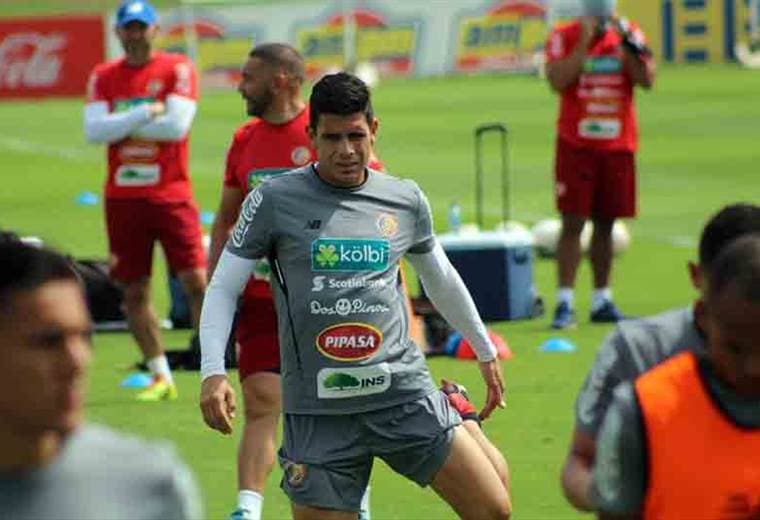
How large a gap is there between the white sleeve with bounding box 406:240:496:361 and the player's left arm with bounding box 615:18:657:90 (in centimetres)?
961

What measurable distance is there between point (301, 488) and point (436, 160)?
24.4 metres

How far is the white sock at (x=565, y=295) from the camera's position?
18641 millimetres

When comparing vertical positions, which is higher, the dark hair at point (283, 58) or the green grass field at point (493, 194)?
the dark hair at point (283, 58)

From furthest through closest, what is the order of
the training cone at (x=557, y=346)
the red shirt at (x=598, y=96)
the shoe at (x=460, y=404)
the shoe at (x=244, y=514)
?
the red shirt at (x=598, y=96), the training cone at (x=557, y=346), the shoe at (x=244, y=514), the shoe at (x=460, y=404)

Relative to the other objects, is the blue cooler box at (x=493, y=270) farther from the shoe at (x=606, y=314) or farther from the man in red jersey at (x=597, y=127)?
the shoe at (x=606, y=314)

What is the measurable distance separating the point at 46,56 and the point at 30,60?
0.32 m

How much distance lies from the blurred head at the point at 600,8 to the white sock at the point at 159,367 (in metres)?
5.14

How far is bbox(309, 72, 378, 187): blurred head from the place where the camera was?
9.16 metres

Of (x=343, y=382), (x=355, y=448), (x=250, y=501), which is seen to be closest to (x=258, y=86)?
(x=250, y=501)

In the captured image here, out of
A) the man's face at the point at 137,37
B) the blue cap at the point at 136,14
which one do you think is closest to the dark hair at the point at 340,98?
the blue cap at the point at 136,14

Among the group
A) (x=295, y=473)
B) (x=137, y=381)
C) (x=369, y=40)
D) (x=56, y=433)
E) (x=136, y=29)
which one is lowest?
(x=137, y=381)

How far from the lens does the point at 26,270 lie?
4910 millimetres

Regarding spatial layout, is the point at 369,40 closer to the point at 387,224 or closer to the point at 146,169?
the point at 146,169

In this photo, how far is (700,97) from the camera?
43344mm
